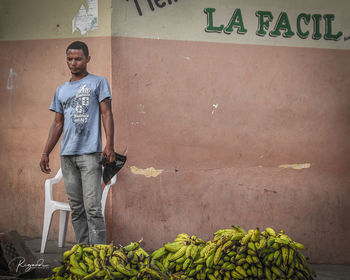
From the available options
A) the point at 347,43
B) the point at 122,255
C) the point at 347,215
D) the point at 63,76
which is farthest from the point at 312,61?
the point at 122,255

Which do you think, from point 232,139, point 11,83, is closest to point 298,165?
point 232,139

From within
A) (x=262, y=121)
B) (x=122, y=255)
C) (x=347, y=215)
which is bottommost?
(x=347, y=215)

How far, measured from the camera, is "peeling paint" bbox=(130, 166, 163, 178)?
485 centimetres

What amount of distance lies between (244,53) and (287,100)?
71 centimetres

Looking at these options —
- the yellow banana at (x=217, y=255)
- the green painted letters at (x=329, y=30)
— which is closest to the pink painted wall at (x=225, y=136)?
the green painted letters at (x=329, y=30)

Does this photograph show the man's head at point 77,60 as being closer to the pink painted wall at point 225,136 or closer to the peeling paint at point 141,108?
the pink painted wall at point 225,136

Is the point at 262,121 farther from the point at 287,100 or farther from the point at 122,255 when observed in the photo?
the point at 122,255

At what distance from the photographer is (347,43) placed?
16.5ft

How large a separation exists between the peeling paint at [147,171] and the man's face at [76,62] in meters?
1.26

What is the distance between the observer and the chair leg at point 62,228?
15.8 ft

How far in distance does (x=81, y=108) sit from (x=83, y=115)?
0.06 meters

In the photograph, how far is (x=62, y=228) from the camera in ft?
15.8

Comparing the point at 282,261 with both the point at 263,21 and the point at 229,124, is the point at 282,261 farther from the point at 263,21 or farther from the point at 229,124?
the point at 263,21

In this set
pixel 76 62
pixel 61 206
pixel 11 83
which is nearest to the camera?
pixel 76 62
